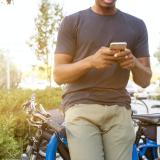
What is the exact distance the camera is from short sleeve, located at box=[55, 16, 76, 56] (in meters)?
3.50

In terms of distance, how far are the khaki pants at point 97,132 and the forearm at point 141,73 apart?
0.21m

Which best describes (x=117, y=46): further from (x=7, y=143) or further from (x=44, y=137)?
(x=7, y=143)

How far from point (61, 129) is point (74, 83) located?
283 mm

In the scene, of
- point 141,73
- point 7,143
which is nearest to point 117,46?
point 141,73

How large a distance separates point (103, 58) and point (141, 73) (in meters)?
0.45

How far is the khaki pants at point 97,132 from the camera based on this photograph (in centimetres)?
345

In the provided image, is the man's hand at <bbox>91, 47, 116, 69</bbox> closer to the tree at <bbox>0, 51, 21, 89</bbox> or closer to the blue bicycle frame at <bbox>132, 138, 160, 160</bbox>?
the blue bicycle frame at <bbox>132, 138, 160, 160</bbox>

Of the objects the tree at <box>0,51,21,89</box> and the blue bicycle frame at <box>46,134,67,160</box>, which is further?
the tree at <box>0,51,21,89</box>

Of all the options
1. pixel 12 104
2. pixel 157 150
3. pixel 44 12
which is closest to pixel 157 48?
pixel 44 12

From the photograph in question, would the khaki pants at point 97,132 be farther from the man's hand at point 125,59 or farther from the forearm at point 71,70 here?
the man's hand at point 125,59

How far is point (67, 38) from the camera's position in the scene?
3.51m

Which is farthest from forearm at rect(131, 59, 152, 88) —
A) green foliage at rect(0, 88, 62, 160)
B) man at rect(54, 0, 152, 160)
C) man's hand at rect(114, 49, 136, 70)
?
green foliage at rect(0, 88, 62, 160)

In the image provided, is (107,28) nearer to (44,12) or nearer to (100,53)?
(100,53)

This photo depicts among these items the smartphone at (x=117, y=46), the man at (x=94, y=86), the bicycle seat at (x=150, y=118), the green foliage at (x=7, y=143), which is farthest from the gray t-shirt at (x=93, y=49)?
the green foliage at (x=7, y=143)
